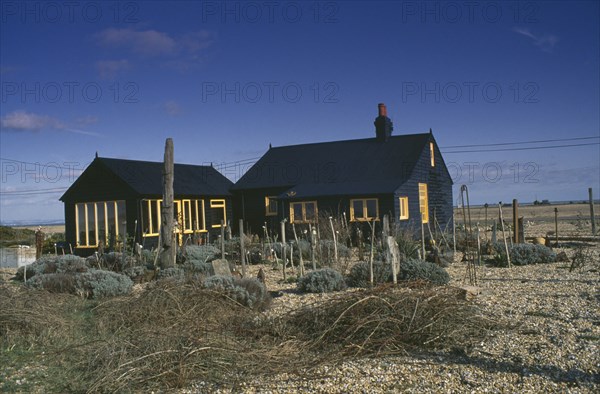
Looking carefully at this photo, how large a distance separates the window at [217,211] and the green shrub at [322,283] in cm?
1531

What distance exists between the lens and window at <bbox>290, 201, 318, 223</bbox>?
78.7 ft

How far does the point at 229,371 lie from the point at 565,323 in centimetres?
457

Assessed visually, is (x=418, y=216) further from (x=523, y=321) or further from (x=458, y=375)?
(x=458, y=375)

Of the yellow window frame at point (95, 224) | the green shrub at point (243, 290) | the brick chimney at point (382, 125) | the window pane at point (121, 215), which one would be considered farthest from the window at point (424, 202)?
the green shrub at point (243, 290)

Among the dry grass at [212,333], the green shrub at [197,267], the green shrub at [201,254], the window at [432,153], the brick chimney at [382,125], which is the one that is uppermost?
the brick chimney at [382,125]

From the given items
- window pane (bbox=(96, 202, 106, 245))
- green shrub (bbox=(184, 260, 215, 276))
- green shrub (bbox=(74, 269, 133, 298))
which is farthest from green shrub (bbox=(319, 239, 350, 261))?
window pane (bbox=(96, 202, 106, 245))

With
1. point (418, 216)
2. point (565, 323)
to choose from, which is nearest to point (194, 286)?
point (565, 323)

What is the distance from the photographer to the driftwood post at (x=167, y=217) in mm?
13992

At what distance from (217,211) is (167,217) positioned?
38.5 feet

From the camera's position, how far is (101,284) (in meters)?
10.7

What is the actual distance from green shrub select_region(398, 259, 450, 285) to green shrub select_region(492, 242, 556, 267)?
3.94 meters

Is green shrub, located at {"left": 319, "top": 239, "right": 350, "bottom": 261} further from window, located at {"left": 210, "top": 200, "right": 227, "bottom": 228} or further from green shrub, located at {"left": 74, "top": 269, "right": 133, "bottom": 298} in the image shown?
window, located at {"left": 210, "top": 200, "right": 227, "bottom": 228}

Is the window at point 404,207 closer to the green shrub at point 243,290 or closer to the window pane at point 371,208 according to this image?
the window pane at point 371,208

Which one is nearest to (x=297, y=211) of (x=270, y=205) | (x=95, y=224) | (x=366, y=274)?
(x=270, y=205)
